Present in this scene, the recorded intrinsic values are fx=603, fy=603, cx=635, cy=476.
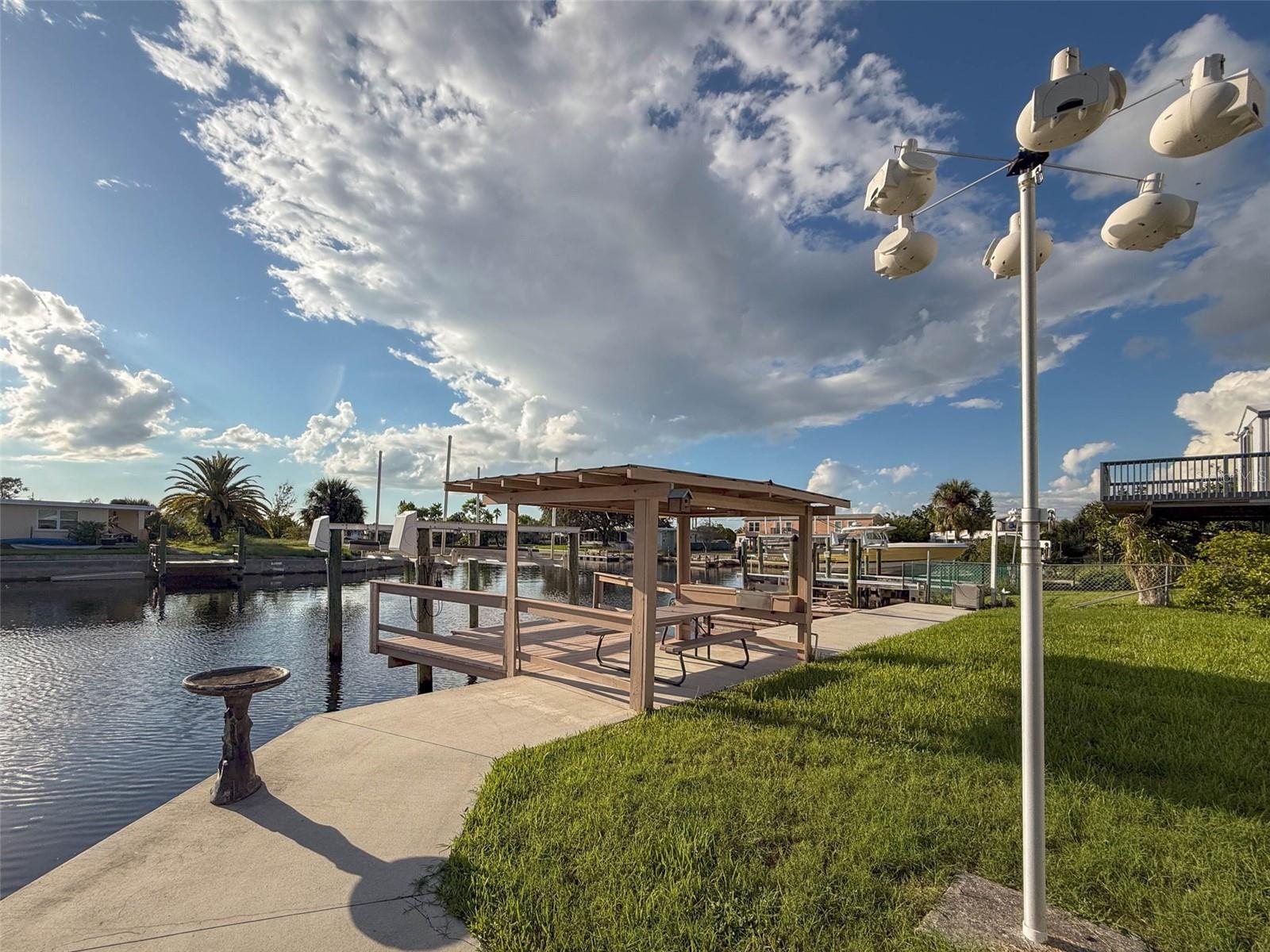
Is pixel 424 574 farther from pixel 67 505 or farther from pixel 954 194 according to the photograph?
pixel 67 505

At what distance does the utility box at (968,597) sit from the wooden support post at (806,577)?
9.56m

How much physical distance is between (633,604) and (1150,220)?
20.8 feet

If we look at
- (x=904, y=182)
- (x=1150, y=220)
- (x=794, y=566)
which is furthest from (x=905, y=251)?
(x=794, y=566)

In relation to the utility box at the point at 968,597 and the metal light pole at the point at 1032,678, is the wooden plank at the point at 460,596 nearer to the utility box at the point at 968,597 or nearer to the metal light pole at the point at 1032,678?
the metal light pole at the point at 1032,678

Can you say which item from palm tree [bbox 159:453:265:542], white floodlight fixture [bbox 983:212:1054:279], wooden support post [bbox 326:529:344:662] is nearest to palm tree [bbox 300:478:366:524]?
palm tree [bbox 159:453:265:542]

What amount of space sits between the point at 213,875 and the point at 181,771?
230 inches

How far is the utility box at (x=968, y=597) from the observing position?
637 inches

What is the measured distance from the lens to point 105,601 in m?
24.6

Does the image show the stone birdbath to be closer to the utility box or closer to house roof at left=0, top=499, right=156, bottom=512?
the utility box

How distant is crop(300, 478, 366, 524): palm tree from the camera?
64.4 metres

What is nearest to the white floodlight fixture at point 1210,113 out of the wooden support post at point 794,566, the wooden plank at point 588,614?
the wooden plank at point 588,614

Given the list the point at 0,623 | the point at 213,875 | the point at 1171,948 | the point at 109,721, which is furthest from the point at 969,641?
the point at 0,623

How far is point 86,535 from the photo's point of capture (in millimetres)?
40812

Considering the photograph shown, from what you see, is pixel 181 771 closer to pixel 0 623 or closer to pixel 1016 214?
pixel 1016 214
